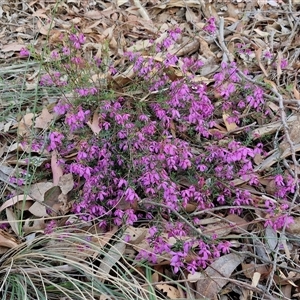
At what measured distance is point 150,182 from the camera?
181 centimetres

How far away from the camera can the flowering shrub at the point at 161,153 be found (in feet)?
5.86

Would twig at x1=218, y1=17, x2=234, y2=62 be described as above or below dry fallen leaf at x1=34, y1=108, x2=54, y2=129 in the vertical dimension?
above

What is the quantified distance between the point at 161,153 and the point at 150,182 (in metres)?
0.12

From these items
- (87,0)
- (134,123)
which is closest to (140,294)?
(134,123)

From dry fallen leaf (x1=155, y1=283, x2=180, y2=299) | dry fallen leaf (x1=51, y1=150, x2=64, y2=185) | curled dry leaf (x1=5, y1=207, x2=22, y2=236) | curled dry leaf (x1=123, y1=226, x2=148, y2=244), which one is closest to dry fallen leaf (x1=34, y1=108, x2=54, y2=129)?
dry fallen leaf (x1=51, y1=150, x2=64, y2=185)

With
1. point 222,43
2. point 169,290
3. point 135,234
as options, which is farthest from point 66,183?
point 222,43

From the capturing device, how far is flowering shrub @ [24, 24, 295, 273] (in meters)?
1.79

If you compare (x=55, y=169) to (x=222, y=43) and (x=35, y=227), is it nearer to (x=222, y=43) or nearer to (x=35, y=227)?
(x=35, y=227)

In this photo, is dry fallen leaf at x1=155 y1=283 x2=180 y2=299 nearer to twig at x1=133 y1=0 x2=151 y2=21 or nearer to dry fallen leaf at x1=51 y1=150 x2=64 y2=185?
dry fallen leaf at x1=51 y1=150 x2=64 y2=185

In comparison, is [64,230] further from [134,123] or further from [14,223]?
[134,123]

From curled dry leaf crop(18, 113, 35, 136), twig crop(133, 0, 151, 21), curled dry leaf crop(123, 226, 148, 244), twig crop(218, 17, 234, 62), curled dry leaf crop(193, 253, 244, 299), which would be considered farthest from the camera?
twig crop(133, 0, 151, 21)

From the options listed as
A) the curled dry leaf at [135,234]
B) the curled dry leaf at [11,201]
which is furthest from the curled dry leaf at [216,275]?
the curled dry leaf at [11,201]

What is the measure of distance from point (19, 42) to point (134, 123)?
1.11 metres

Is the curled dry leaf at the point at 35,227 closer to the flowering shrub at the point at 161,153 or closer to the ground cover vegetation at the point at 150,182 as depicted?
the ground cover vegetation at the point at 150,182
